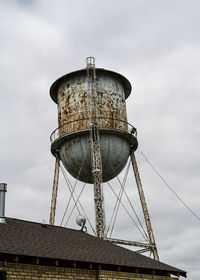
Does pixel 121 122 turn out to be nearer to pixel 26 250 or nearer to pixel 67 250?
pixel 67 250

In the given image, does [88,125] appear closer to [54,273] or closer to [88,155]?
[88,155]

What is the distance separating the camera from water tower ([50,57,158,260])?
84.8 ft

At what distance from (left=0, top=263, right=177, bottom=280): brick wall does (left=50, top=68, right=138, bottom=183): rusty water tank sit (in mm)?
9072

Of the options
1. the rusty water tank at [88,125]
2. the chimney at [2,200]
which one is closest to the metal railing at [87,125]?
the rusty water tank at [88,125]

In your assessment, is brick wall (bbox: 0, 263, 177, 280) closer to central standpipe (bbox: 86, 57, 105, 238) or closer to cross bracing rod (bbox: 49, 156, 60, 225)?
central standpipe (bbox: 86, 57, 105, 238)

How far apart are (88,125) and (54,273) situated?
1160cm

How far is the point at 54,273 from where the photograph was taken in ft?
52.4

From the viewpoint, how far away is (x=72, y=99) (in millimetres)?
27297

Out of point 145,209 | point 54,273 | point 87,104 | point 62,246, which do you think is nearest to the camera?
point 54,273

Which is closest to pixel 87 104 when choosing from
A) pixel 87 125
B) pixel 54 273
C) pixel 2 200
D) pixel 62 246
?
pixel 87 125

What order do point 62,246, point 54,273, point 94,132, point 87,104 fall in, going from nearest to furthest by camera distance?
point 54,273 → point 62,246 → point 94,132 → point 87,104

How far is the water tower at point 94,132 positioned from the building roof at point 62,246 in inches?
162

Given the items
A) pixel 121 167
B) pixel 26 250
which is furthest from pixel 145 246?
pixel 26 250

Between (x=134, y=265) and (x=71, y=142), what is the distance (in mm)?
10124
